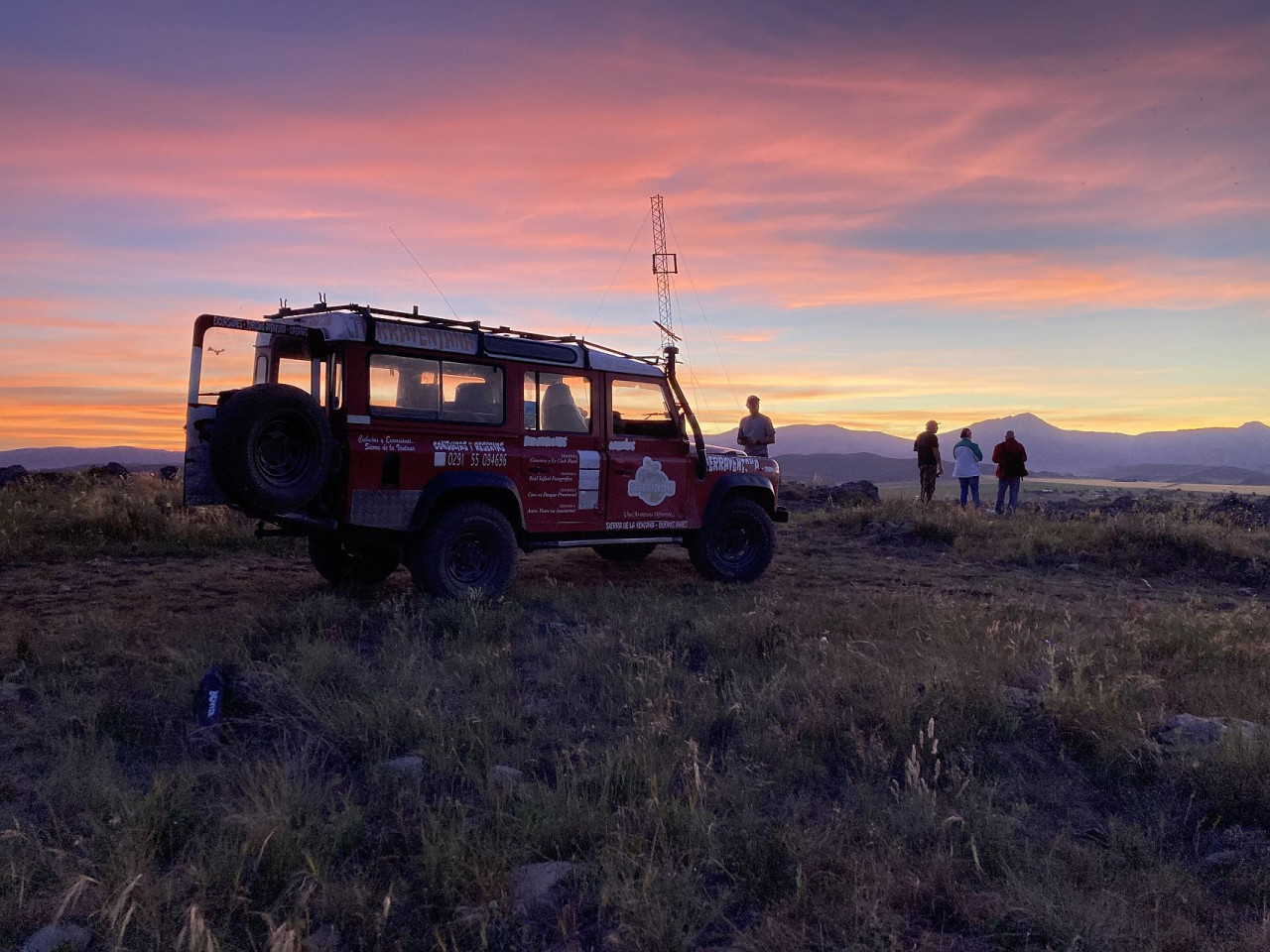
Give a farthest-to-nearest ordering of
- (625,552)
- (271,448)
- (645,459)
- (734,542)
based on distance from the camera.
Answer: (625,552), (734,542), (645,459), (271,448)

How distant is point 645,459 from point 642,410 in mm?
548

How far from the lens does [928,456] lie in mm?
18906

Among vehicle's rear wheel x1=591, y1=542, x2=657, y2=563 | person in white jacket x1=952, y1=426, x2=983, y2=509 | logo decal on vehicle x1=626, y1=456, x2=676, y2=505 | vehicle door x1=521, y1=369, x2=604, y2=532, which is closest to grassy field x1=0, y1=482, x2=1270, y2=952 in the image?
vehicle door x1=521, y1=369, x2=604, y2=532

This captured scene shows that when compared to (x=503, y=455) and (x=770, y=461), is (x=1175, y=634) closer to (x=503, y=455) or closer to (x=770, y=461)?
(x=770, y=461)

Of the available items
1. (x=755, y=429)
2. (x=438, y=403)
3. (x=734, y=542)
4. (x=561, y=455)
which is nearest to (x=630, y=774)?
(x=438, y=403)

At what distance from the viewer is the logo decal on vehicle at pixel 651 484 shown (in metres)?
9.12

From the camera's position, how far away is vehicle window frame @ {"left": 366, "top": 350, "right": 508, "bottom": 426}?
289 inches

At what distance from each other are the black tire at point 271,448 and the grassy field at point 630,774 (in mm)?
1034

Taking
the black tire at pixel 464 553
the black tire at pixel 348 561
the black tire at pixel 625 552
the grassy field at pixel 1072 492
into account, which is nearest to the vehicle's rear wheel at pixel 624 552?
the black tire at pixel 625 552

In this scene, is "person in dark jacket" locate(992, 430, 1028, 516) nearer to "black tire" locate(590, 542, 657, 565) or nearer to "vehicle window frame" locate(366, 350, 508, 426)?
"black tire" locate(590, 542, 657, 565)

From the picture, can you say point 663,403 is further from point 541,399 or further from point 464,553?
point 464,553

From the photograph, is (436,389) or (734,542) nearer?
(436,389)

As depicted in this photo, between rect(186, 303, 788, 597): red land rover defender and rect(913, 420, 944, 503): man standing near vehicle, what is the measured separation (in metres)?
10.3

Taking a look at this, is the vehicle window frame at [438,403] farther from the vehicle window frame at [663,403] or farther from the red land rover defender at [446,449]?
the vehicle window frame at [663,403]
